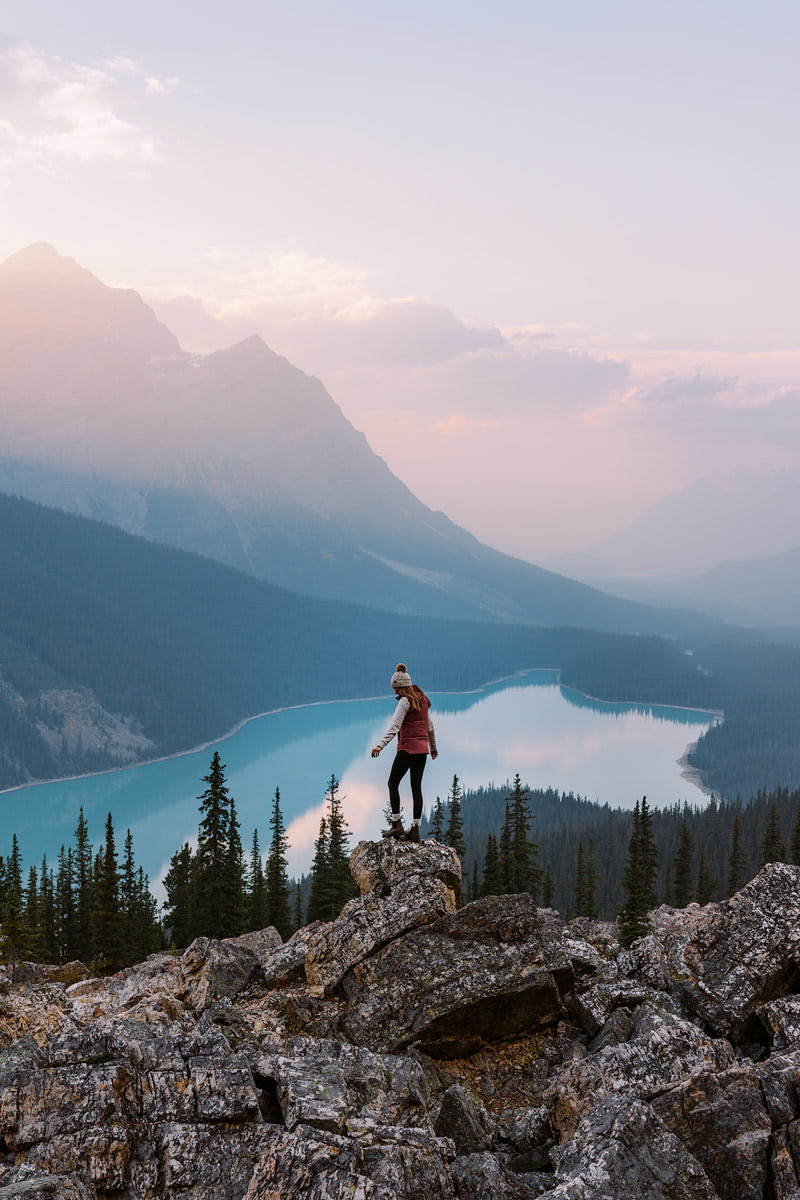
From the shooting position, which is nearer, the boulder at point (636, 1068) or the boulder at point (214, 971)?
the boulder at point (636, 1068)

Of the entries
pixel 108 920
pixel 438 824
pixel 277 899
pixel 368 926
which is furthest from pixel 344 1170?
pixel 108 920

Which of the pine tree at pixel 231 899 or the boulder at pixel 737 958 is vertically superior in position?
the boulder at pixel 737 958

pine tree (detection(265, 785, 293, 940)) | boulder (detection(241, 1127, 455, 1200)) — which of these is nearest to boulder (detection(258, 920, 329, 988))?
boulder (detection(241, 1127, 455, 1200))

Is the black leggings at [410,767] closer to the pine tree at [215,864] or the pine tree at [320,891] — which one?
the pine tree at [215,864]

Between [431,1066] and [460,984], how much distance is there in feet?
5.24

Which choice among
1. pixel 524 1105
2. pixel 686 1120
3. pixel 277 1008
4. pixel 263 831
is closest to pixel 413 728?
pixel 277 1008

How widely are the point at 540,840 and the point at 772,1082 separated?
149 meters

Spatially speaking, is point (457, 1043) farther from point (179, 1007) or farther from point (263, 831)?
point (263, 831)

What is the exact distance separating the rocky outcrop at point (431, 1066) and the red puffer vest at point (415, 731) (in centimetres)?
283

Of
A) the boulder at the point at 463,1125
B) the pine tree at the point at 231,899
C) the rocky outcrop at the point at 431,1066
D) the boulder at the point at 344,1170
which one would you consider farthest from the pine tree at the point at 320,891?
the boulder at the point at 344,1170

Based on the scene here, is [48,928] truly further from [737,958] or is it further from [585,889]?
[737,958]

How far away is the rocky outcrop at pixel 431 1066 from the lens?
10.4 m

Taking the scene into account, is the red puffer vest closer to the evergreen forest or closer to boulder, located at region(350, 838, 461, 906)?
boulder, located at region(350, 838, 461, 906)

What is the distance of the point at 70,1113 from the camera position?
11.9m
